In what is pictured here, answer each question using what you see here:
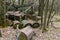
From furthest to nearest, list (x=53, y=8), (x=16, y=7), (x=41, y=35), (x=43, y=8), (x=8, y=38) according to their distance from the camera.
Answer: (x=16, y=7) → (x=53, y=8) → (x=43, y=8) → (x=41, y=35) → (x=8, y=38)

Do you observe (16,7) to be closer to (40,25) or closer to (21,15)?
(21,15)

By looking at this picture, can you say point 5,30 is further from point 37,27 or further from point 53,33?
point 53,33

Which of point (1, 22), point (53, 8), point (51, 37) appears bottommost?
point (51, 37)

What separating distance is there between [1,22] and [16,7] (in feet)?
5.89

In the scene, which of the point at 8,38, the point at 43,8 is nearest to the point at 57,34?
the point at 43,8

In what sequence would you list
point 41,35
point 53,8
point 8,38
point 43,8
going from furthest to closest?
1. point 53,8
2. point 43,8
3. point 41,35
4. point 8,38

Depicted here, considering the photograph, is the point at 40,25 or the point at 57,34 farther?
the point at 40,25

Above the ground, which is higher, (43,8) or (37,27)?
(43,8)

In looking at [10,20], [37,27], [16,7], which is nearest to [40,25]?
[37,27]

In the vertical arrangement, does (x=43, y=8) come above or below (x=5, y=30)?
above

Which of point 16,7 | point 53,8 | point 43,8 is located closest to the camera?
point 43,8

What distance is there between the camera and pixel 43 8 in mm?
5363

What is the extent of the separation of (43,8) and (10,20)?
1.39 m

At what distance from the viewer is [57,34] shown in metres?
5.06
